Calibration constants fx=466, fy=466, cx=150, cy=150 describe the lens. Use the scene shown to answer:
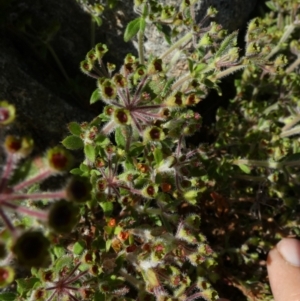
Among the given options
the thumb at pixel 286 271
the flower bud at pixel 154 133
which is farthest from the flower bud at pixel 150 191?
the thumb at pixel 286 271

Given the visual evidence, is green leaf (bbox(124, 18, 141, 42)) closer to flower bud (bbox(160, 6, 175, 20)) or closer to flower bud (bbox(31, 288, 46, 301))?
flower bud (bbox(160, 6, 175, 20))

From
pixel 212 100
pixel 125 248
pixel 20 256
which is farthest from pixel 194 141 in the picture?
pixel 20 256

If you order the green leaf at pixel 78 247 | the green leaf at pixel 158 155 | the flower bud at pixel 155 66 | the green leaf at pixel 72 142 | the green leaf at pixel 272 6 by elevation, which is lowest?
the green leaf at pixel 272 6

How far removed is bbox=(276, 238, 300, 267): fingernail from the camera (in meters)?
4.42

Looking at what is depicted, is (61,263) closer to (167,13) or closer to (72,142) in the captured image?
(72,142)

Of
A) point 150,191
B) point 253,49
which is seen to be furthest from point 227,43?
point 150,191

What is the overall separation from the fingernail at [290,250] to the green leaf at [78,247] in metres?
1.96

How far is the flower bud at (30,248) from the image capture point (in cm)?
221

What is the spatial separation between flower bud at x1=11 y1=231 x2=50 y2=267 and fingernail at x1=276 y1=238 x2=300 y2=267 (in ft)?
9.48

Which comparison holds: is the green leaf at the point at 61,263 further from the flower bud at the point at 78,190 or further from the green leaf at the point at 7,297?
the flower bud at the point at 78,190

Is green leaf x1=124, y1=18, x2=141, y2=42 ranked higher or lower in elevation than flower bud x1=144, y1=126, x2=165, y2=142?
higher

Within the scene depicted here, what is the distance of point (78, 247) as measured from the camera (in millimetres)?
3670

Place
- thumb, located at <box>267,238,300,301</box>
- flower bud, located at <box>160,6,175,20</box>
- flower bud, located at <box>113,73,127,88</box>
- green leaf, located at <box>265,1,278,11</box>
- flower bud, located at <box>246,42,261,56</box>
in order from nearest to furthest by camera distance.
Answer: flower bud, located at <box>113,73,127,88</box>, flower bud, located at <box>246,42,261,56</box>, flower bud, located at <box>160,6,175,20</box>, thumb, located at <box>267,238,300,301</box>, green leaf, located at <box>265,1,278,11</box>

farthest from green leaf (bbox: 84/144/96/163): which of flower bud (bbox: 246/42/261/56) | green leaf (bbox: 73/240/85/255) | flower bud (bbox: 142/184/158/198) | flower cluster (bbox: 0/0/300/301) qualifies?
flower bud (bbox: 246/42/261/56)
